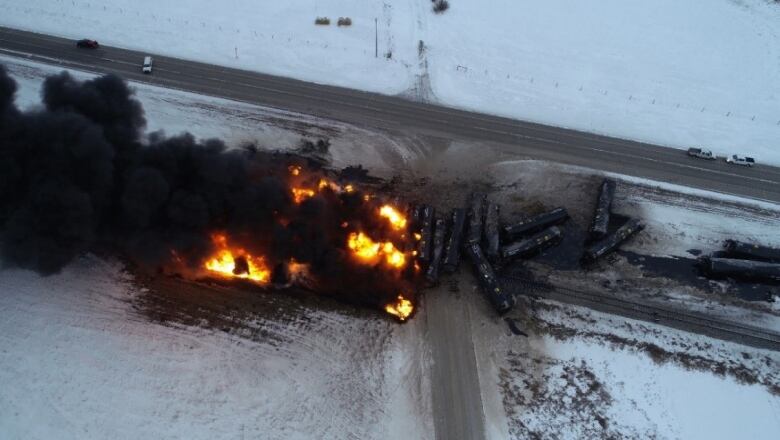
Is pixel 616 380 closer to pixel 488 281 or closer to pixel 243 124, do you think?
pixel 488 281

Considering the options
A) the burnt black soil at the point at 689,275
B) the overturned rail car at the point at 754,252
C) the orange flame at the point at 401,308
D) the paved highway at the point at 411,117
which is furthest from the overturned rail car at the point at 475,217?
the overturned rail car at the point at 754,252

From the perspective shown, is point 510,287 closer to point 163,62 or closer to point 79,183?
point 79,183

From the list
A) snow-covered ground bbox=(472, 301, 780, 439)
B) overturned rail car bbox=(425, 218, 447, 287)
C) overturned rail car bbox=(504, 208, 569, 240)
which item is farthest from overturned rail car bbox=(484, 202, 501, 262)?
snow-covered ground bbox=(472, 301, 780, 439)

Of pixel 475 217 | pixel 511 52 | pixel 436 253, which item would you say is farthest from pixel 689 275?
pixel 511 52

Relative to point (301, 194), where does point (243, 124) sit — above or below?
above

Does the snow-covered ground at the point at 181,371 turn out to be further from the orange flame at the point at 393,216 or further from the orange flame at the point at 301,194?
the orange flame at the point at 301,194

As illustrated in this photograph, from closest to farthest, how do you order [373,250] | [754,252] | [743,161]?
[373,250]
[754,252]
[743,161]

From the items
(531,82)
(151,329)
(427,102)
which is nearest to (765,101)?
(531,82)
